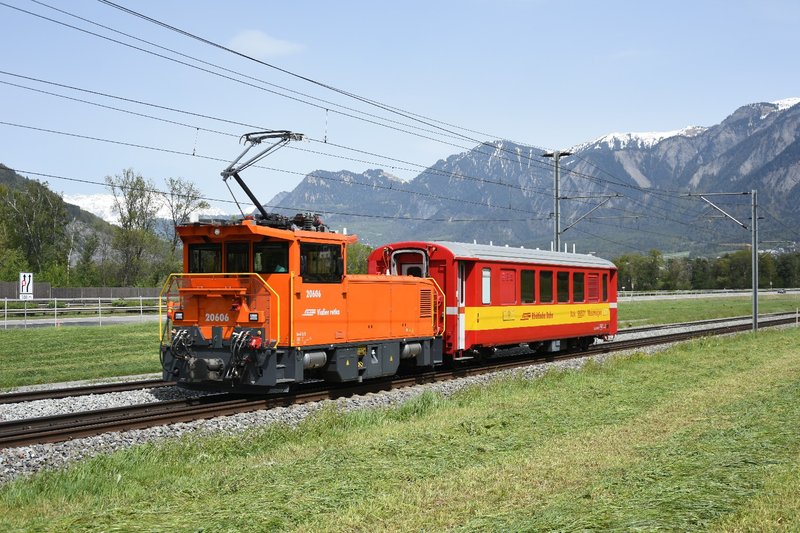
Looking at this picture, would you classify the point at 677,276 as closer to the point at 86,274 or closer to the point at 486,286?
the point at 86,274

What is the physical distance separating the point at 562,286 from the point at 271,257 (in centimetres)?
1357

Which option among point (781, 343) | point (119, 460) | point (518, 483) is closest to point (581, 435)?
point (518, 483)

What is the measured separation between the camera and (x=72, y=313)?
57.1 meters

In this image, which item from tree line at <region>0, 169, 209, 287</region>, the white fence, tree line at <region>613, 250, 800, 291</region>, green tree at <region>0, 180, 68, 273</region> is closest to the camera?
the white fence

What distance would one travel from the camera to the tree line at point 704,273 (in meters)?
155

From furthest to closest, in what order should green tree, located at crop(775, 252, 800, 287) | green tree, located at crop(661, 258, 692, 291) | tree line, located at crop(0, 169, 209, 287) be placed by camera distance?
green tree, located at crop(775, 252, 800, 287) → green tree, located at crop(661, 258, 692, 291) → tree line, located at crop(0, 169, 209, 287)

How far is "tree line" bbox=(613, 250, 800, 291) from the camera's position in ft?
508

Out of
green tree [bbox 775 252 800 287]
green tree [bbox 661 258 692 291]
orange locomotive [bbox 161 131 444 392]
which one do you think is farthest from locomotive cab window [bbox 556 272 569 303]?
green tree [bbox 775 252 800 287]

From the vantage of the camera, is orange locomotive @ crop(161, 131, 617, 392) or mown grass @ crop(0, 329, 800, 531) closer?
mown grass @ crop(0, 329, 800, 531)

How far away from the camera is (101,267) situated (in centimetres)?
8681

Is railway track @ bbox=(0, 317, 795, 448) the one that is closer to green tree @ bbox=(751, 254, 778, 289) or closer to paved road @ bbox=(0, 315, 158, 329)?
paved road @ bbox=(0, 315, 158, 329)

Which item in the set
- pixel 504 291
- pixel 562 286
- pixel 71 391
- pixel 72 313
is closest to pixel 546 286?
pixel 562 286

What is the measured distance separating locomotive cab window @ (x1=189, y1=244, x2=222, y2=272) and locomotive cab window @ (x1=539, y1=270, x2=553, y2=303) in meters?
12.2

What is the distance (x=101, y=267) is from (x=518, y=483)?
281 feet
